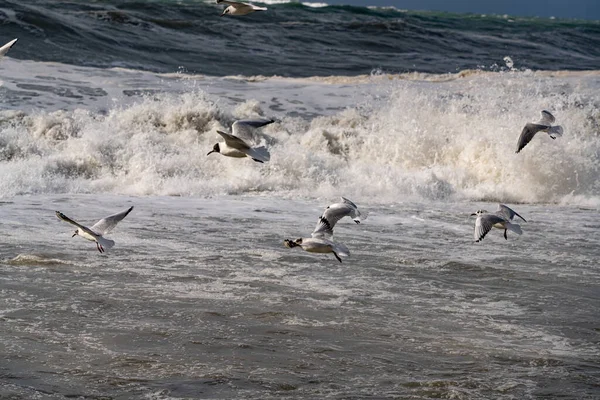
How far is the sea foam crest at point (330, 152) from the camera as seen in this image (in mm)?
10453

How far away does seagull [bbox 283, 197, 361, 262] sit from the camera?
4.96 m

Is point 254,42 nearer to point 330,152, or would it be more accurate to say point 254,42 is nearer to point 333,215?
point 330,152

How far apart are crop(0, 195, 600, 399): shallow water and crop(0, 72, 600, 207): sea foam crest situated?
179 centimetres

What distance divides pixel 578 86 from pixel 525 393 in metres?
13.8

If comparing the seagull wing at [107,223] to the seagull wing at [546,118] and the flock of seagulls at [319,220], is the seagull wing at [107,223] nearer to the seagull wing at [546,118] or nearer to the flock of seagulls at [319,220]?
the flock of seagulls at [319,220]

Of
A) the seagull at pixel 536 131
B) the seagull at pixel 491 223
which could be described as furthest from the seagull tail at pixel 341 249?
the seagull at pixel 536 131

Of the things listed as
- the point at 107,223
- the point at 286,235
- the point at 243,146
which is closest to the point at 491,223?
the point at 243,146

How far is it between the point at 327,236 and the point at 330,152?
7.75 metres

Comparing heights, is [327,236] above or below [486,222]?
below

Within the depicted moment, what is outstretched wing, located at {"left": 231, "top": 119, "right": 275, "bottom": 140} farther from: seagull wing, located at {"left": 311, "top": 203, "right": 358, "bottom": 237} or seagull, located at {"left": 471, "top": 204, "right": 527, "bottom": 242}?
seagull, located at {"left": 471, "top": 204, "right": 527, "bottom": 242}

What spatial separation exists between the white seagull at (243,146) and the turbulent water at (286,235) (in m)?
0.84

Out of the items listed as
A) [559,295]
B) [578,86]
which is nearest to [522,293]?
[559,295]

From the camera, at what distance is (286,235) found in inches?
310

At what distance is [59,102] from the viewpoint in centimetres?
1430
